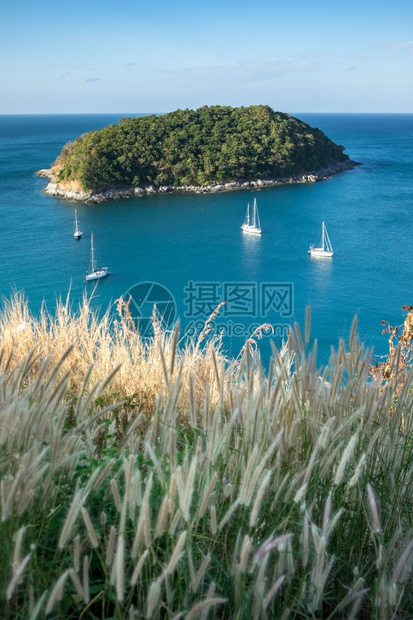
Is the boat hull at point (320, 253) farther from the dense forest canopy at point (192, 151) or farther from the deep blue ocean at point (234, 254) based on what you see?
the dense forest canopy at point (192, 151)

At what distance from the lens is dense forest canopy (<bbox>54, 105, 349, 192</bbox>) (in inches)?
1881

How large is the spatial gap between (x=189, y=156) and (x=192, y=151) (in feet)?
2.57

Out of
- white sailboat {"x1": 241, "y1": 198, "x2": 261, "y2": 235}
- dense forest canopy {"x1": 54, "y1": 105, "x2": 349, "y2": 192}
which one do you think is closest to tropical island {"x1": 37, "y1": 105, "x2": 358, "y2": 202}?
dense forest canopy {"x1": 54, "y1": 105, "x2": 349, "y2": 192}

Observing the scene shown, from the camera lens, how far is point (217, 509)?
121 cm

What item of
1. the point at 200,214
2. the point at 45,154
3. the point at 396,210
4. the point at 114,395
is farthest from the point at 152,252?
the point at 45,154

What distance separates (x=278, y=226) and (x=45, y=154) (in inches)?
1894

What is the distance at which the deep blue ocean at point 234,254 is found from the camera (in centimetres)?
2980

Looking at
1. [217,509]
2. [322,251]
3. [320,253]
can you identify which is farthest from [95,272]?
[217,509]

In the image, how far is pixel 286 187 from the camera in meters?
53.0

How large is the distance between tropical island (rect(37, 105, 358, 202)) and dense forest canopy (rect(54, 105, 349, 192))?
0.07 m

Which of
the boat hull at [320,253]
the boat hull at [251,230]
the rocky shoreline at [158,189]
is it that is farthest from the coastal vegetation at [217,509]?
the rocky shoreline at [158,189]

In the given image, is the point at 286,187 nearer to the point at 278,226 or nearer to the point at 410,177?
the point at 278,226

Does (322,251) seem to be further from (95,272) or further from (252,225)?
(95,272)

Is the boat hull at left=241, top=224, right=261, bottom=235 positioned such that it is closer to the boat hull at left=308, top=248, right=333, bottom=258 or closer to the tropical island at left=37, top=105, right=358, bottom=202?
the boat hull at left=308, top=248, right=333, bottom=258
